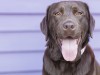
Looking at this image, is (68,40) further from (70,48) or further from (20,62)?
(20,62)

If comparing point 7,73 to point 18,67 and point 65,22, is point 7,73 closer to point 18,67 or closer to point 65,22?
point 18,67

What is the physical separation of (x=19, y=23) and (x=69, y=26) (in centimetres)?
110

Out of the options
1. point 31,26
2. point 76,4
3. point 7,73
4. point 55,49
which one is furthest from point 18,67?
point 76,4

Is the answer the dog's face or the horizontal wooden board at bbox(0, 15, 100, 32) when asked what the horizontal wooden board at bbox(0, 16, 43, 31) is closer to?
the horizontal wooden board at bbox(0, 15, 100, 32)

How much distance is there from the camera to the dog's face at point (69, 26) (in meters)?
4.32

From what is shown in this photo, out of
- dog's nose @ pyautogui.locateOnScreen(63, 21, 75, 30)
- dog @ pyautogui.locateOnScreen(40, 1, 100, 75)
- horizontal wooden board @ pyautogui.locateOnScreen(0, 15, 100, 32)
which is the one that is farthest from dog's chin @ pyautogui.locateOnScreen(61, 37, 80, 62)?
horizontal wooden board @ pyautogui.locateOnScreen(0, 15, 100, 32)

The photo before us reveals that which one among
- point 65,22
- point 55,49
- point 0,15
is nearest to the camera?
point 65,22

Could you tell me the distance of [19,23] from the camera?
5199 millimetres

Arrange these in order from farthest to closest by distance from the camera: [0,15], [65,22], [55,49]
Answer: [0,15]
[55,49]
[65,22]

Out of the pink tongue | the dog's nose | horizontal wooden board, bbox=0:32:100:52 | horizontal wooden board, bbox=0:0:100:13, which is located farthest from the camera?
horizontal wooden board, bbox=0:32:100:52

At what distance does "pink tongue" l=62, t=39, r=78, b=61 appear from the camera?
4363 millimetres

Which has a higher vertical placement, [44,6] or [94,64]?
[44,6]

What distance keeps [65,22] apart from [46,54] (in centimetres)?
52

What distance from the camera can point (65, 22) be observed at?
4320 mm
